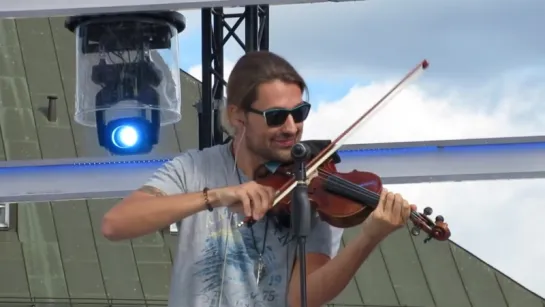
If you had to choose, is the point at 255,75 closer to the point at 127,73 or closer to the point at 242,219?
the point at 242,219

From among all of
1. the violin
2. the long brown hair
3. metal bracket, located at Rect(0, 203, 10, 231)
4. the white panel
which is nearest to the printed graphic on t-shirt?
the violin

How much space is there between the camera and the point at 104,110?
685 cm

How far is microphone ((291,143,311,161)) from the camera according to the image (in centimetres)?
386

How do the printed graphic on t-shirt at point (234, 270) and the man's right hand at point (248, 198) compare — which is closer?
the man's right hand at point (248, 198)

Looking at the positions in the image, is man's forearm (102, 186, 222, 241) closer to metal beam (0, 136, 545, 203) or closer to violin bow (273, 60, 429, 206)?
violin bow (273, 60, 429, 206)

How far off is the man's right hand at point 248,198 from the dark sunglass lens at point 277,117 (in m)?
0.23

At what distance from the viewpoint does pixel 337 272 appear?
13.1 feet

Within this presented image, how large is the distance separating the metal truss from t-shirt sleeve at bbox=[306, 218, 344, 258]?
240 cm

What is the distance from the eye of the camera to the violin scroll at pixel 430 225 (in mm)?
A: 4023

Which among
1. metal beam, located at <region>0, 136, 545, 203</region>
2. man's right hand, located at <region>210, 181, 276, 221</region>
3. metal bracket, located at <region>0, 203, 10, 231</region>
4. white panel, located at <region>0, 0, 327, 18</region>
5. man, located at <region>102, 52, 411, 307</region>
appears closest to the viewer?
man's right hand, located at <region>210, 181, 276, 221</region>

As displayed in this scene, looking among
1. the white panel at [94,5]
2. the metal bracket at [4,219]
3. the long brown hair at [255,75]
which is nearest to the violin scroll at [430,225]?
the long brown hair at [255,75]

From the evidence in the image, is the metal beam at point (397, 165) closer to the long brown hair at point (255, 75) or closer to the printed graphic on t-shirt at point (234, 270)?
the long brown hair at point (255, 75)

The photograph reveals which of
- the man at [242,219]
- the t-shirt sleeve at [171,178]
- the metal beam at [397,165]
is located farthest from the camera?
the metal beam at [397,165]

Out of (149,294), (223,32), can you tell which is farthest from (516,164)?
(149,294)
